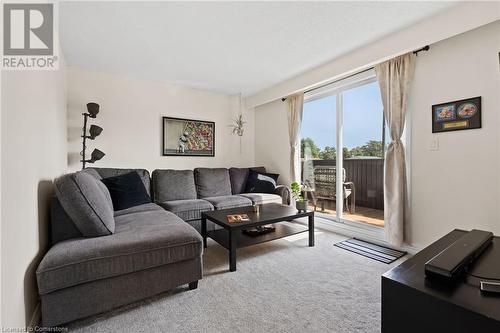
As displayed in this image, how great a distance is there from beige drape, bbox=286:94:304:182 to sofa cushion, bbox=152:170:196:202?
69.3 inches

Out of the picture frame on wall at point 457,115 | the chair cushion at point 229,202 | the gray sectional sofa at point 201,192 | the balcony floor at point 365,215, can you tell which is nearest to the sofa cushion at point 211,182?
the gray sectional sofa at point 201,192

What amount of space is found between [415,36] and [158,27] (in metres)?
2.60

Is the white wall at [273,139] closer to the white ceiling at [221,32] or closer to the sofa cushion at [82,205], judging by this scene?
the white ceiling at [221,32]

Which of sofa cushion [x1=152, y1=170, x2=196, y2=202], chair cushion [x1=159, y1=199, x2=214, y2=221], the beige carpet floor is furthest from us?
sofa cushion [x1=152, y1=170, x2=196, y2=202]

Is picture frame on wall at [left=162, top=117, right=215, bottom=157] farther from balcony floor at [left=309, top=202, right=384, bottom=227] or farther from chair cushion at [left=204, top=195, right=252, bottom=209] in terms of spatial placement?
balcony floor at [left=309, top=202, right=384, bottom=227]

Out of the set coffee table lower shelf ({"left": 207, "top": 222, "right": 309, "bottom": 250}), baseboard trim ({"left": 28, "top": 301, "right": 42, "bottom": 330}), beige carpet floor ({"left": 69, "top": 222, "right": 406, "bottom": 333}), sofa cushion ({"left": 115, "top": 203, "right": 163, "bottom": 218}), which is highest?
sofa cushion ({"left": 115, "top": 203, "right": 163, "bottom": 218})

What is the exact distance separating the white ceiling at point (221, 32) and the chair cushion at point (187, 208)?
1.94m

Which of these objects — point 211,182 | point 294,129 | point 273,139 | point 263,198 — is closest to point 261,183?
point 263,198

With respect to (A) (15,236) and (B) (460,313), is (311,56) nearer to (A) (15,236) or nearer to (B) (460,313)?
(B) (460,313)

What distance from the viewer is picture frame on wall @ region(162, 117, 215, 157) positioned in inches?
156

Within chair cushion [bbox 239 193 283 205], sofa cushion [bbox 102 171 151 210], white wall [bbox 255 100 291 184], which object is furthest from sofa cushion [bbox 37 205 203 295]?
white wall [bbox 255 100 291 184]

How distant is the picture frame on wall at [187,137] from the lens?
3965 millimetres

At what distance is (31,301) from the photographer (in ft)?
4.47

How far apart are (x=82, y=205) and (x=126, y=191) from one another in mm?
1233
